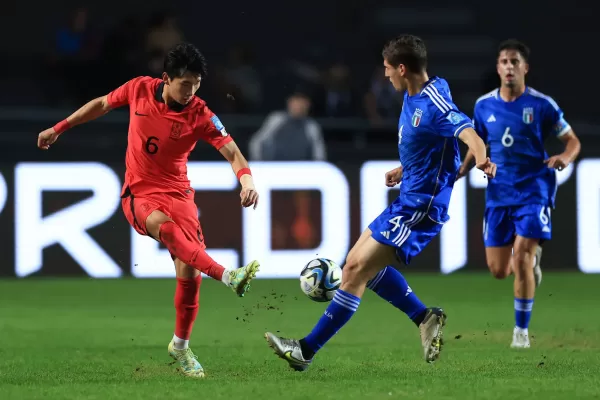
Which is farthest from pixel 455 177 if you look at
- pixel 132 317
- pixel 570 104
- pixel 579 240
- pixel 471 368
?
pixel 570 104

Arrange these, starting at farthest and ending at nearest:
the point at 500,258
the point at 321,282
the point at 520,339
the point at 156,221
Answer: the point at 500,258
the point at 520,339
the point at 321,282
the point at 156,221

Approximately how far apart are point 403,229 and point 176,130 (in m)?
1.41

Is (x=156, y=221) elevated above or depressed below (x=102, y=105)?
below

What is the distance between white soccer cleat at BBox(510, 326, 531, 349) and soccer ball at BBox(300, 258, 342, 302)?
150cm

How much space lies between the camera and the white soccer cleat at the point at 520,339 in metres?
8.25

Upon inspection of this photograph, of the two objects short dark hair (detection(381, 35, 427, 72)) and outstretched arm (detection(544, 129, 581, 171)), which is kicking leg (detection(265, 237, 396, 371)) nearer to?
short dark hair (detection(381, 35, 427, 72))

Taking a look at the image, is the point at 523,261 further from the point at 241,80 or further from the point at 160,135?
the point at 241,80

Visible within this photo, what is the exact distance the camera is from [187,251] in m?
6.78

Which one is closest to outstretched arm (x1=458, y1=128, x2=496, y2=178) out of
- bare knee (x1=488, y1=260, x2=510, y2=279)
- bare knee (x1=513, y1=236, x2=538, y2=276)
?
bare knee (x1=513, y1=236, x2=538, y2=276)

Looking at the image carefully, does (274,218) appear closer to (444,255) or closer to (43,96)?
(444,255)

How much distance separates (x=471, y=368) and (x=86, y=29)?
373 inches

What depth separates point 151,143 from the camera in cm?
711

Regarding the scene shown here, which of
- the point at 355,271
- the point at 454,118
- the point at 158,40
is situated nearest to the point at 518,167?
the point at 454,118

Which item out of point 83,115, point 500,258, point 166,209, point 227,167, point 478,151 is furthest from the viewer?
point 227,167
